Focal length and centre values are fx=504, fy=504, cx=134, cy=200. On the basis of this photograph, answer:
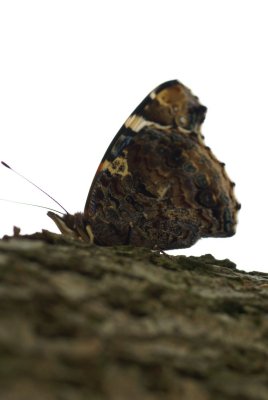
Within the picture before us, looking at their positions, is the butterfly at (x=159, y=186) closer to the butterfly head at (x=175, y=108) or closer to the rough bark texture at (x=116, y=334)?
the butterfly head at (x=175, y=108)

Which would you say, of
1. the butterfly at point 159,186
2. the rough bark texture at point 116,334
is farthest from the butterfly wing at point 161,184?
the rough bark texture at point 116,334

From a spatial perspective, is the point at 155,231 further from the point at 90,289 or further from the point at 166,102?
the point at 90,289

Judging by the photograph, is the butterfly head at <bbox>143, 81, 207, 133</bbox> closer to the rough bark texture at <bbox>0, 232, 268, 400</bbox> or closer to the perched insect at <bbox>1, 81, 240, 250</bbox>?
the perched insect at <bbox>1, 81, 240, 250</bbox>

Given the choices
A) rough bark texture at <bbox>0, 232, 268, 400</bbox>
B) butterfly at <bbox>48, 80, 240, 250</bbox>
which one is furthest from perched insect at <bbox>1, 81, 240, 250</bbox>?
rough bark texture at <bbox>0, 232, 268, 400</bbox>

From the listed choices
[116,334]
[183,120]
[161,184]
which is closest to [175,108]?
[183,120]

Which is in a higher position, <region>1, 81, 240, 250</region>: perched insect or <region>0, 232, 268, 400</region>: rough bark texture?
<region>1, 81, 240, 250</region>: perched insect
